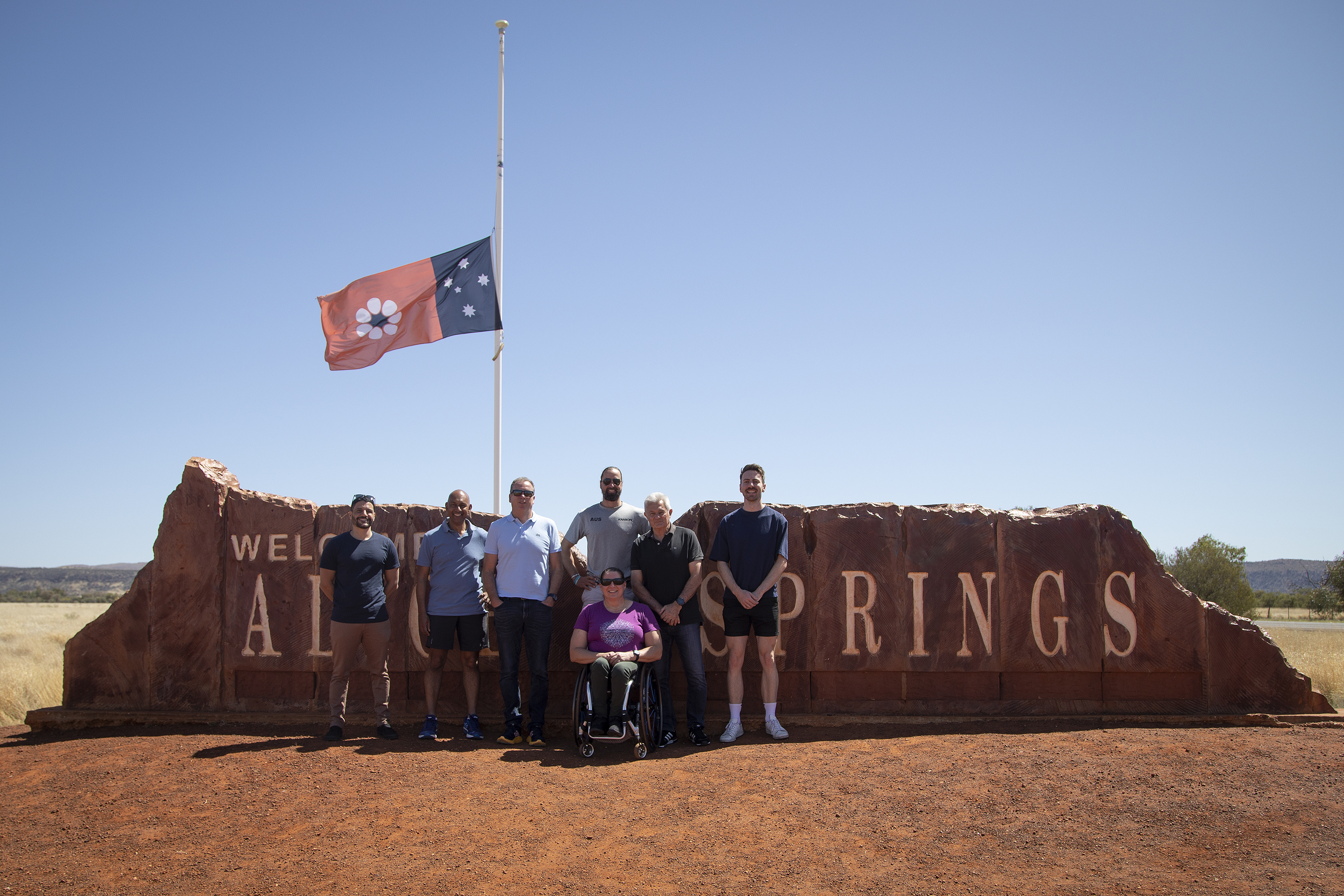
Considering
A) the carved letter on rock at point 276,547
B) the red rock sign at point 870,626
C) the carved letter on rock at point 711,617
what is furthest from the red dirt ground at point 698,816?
the carved letter on rock at point 276,547

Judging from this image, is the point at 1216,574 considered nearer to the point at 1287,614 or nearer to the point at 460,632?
the point at 1287,614

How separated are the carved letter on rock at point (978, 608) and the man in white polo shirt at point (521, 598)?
10.6ft

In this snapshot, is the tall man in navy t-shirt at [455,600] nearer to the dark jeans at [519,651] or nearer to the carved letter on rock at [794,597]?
the dark jeans at [519,651]

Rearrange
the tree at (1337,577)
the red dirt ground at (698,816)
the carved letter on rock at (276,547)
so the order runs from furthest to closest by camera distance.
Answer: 1. the tree at (1337,577)
2. the carved letter on rock at (276,547)
3. the red dirt ground at (698,816)

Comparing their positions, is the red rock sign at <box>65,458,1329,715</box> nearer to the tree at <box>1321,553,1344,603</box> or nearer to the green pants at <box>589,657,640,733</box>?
the green pants at <box>589,657,640,733</box>

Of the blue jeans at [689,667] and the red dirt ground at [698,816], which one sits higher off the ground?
the blue jeans at [689,667]

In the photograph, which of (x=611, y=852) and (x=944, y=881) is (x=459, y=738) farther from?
(x=944, y=881)

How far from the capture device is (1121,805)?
15.3ft

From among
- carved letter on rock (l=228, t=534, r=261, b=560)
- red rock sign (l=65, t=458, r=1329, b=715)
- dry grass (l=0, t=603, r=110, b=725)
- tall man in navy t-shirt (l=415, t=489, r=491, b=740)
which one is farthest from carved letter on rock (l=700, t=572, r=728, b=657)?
dry grass (l=0, t=603, r=110, b=725)

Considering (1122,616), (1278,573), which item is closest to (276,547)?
(1122,616)

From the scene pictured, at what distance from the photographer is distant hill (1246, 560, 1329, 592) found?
84500mm

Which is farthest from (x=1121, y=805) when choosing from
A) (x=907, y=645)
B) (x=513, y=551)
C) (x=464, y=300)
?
(x=464, y=300)

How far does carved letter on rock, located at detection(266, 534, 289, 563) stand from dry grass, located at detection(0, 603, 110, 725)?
141 inches

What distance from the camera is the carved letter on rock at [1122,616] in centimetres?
702
